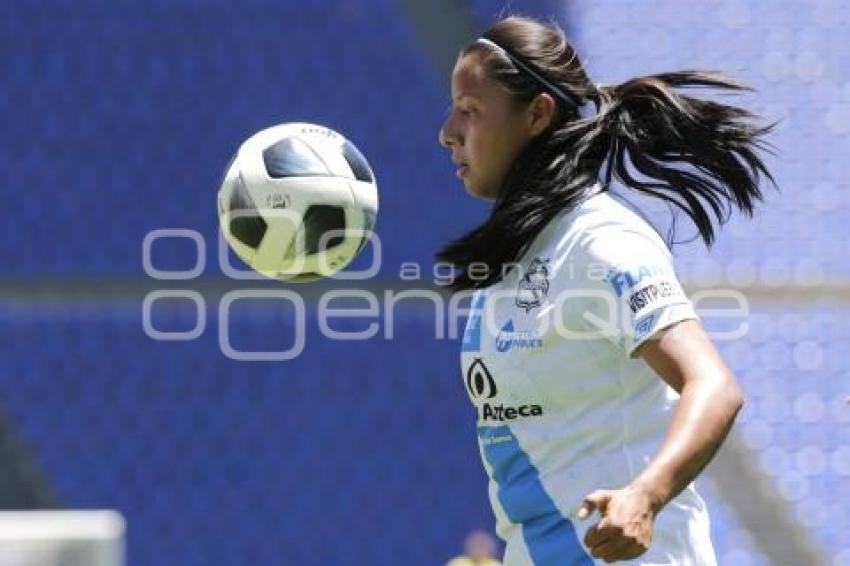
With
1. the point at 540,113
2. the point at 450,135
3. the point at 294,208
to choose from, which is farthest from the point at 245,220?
the point at 540,113

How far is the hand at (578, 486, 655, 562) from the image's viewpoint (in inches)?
76.2

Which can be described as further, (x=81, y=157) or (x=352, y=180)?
(x=81, y=157)

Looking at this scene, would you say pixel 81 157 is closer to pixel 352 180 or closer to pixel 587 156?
pixel 352 180

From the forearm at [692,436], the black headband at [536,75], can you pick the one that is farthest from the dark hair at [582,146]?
the forearm at [692,436]

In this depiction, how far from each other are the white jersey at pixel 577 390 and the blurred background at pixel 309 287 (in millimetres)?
2620

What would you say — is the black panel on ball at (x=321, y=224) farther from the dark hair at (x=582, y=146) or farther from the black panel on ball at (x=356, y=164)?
the dark hair at (x=582, y=146)

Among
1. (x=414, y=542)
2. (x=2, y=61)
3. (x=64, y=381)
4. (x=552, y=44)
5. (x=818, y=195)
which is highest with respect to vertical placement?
(x=552, y=44)

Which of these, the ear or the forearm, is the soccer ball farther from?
the forearm

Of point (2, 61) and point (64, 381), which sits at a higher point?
point (2, 61)

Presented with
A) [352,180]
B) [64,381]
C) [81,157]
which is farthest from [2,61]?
[352,180]

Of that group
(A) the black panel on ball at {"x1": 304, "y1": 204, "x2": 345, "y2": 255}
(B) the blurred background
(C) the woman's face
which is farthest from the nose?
(B) the blurred background

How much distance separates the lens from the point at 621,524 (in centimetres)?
193

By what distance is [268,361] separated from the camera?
201 inches

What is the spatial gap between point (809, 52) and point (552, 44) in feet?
9.79
